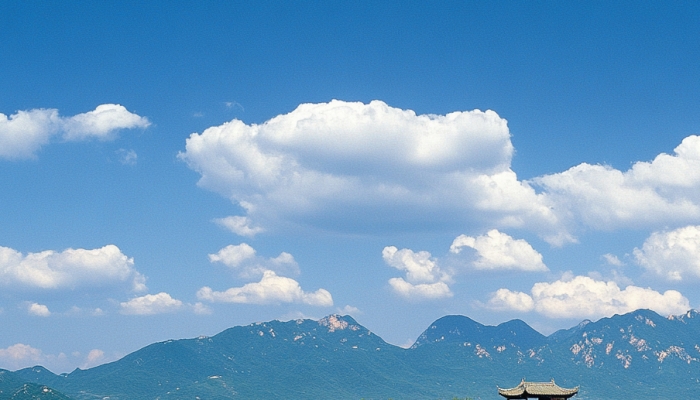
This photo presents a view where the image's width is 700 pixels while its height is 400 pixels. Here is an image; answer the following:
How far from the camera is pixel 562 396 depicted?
13475 cm

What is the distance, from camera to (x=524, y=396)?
132 meters

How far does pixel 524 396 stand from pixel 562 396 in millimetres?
8159
